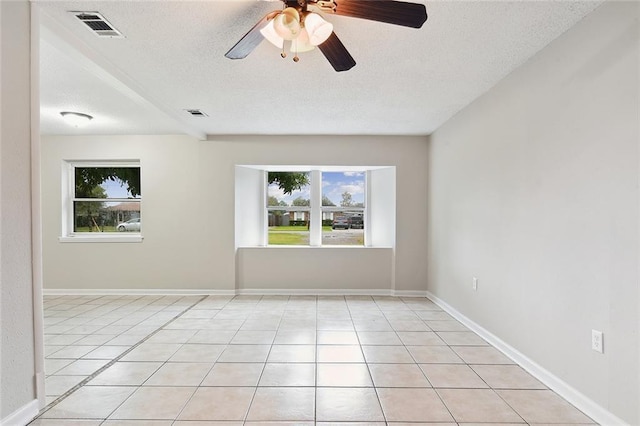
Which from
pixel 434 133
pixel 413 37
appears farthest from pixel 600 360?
pixel 434 133

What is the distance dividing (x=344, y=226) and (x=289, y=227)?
0.91 m

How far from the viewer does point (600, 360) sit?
1.89 meters

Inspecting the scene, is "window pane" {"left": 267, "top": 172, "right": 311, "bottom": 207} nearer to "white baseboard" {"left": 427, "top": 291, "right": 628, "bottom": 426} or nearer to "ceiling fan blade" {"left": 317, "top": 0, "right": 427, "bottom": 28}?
"white baseboard" {"left": 427, "top": 291, "right": 628, "bottom": 426}

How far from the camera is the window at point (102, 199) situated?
502 centimetres

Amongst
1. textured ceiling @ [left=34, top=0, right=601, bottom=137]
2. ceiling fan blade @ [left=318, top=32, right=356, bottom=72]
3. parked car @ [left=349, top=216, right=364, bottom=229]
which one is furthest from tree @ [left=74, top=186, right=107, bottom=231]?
ceiling fan blade @ [left=318, top=32, right=356, bottom=72]

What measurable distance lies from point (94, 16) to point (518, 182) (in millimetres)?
3187

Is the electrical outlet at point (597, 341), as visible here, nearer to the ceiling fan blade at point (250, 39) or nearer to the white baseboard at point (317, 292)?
the ceiling fan blade at point (250, 39)

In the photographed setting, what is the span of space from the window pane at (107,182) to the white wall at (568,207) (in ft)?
15.6

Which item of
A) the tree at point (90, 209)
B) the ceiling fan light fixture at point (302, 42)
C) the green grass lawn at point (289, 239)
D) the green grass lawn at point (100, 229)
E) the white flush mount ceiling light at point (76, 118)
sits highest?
the white flush mount ceiling light at point (76, 118)

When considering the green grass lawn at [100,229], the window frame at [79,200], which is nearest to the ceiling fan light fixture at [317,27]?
the window frame at [79,200]

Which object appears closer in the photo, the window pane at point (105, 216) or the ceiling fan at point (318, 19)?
the ceiling fan at point (318, 19)

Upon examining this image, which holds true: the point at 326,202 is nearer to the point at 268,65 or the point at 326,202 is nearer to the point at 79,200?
the point at 268,65

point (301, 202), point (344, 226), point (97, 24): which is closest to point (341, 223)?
point (344, 226)

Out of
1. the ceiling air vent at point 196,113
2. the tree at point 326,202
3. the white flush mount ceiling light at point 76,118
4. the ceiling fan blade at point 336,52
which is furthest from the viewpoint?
the tree at point 326,202
